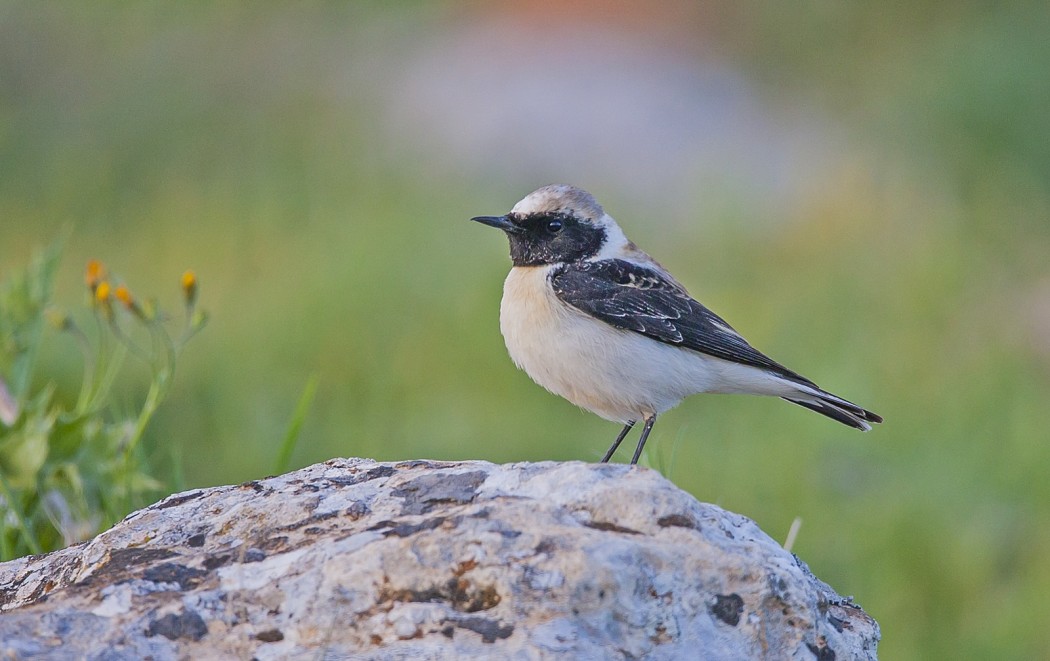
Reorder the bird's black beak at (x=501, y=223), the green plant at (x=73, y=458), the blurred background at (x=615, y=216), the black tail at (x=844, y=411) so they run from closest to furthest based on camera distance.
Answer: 1. the green plant at (x=73, y=458)
2. the black tail at (x=844, y=411)
3. the bird's black beak at (x=501, y=223)
4. the blurred background at (x=615, y=216)

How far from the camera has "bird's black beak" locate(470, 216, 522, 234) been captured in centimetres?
566

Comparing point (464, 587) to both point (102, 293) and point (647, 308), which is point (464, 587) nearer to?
point (647, 308)

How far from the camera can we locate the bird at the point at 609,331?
5.21m

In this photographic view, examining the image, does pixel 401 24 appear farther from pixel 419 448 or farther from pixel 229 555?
pixel 229 555

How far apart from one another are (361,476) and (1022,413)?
5826mm

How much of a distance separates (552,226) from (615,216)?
5.80 m

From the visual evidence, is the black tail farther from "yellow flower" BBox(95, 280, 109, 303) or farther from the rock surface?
"yellow flower" BBox(95, 280, 109, 303)

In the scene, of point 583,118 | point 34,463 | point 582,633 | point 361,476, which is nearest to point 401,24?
point 583,118

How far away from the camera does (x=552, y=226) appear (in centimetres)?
579

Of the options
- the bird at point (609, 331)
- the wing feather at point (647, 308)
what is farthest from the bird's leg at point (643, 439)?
the wing feather at point (647, 308)

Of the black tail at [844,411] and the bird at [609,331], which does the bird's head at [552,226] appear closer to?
the bird at [609,331]

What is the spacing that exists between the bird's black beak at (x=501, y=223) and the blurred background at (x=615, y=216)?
168cm

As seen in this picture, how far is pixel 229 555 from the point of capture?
11.2 feet

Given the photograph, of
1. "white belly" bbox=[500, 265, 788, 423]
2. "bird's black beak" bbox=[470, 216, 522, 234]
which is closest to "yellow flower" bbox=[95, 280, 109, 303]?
"bird's black beak" bbox=[470, 216, 522, 234]
